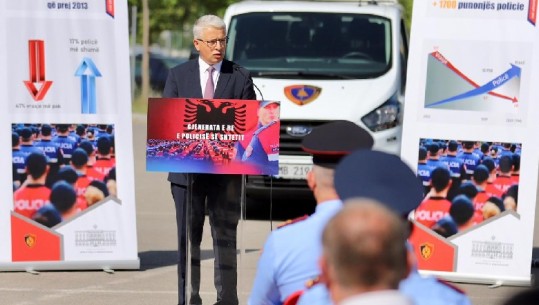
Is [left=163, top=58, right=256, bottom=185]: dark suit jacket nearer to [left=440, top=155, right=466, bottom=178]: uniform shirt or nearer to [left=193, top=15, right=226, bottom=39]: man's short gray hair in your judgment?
[left=193, top=15, right=226, bottom=39]: man's short gray hair

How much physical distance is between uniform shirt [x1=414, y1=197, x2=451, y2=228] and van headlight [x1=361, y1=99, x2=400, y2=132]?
9.08 feet

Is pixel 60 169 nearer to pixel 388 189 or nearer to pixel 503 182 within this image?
pixel 503 182

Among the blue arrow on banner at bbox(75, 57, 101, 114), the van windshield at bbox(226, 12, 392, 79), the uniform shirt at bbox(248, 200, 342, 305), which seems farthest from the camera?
the van windshield at bbox(226, 12, 392, 79)

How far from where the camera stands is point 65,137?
898cm

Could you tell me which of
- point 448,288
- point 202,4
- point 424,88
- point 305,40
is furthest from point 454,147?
point 202,4

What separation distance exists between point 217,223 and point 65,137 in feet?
6.62

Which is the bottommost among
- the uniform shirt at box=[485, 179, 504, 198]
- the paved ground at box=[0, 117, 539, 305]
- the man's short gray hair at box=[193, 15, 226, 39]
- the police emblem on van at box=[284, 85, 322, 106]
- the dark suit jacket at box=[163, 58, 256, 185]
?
the paved ground at box=[0, 117, 539, 305]

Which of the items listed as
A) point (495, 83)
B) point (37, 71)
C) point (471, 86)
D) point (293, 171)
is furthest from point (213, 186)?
point (293, 171)

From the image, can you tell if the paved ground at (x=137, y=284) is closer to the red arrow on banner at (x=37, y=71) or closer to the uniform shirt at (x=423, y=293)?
the red arrow on banner at (x=37, y=71)

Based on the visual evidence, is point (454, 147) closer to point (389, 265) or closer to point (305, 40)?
point (305, 40)

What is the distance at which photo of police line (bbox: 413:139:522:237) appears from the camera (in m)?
8.93

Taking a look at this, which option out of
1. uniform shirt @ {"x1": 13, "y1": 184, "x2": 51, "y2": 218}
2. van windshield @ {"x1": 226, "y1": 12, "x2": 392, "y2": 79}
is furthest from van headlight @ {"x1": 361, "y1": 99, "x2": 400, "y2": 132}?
uniform shirt @ {"x1": 13, "y1": 184, "x2": 51, "y2": 218}

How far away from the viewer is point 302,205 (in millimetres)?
13570

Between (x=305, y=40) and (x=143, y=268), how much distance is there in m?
4.16
